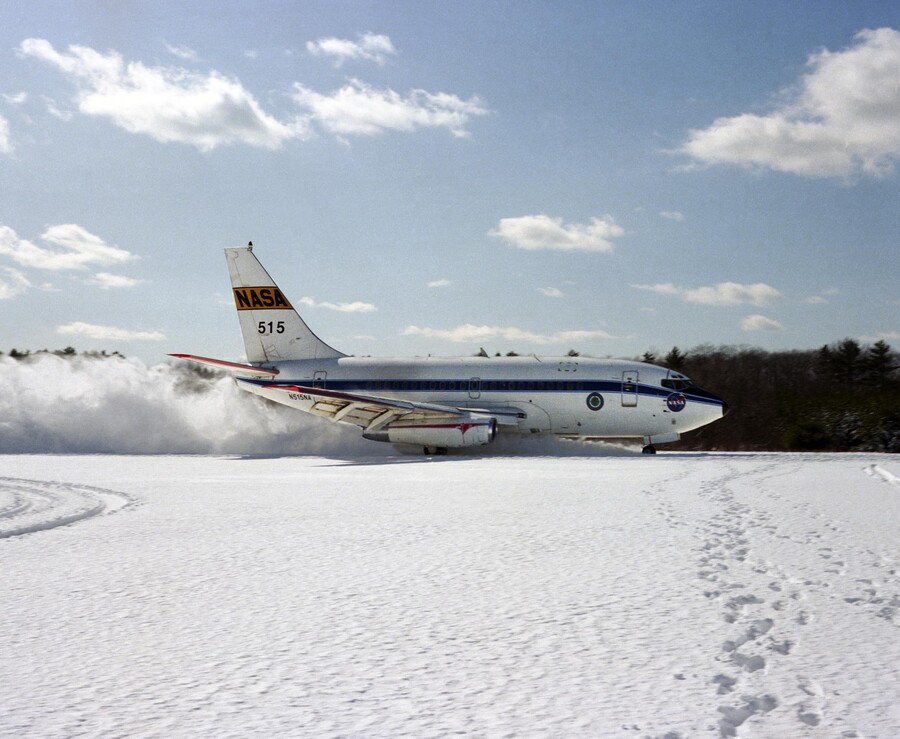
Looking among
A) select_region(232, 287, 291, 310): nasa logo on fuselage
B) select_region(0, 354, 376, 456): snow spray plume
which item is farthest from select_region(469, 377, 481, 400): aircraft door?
select_region(232, 287, 291, 310): nasa logo on fuselage

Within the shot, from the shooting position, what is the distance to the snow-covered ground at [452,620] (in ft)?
11.3

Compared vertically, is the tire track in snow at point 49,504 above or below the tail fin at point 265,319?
below

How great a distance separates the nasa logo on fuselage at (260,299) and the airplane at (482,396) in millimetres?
1992

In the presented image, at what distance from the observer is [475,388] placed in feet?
85.9

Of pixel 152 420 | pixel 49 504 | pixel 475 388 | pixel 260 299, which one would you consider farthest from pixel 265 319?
pixel 49 504

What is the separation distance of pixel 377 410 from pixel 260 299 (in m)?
7.06

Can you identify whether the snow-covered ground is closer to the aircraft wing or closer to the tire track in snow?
the tire track in snow

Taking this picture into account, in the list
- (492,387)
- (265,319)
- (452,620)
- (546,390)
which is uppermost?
(265,319)

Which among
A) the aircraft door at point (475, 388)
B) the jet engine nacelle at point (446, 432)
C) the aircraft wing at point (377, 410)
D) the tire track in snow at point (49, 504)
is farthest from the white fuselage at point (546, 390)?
the tire track in snow at point (49, 504)

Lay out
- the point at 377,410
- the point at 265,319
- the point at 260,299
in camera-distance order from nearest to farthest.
→ 1. the point at 377,410
2. the point at 265,319
3. the point at 260,299

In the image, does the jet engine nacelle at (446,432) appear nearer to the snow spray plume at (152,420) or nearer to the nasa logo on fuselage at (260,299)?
the snow spray plume at (152,420)

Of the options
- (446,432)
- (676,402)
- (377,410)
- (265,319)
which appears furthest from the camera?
(265,319)

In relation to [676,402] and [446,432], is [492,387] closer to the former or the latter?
[446,432]

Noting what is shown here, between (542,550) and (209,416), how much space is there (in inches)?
962
